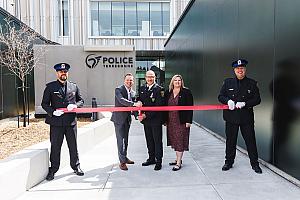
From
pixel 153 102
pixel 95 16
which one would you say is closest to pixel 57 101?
pixel 153 102

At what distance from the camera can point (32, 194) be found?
4414mm

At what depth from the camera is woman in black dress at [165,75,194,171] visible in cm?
554

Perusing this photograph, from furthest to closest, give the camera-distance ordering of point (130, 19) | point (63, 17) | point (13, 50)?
point (130, 19) < point (63, 17) < point (13, 50)

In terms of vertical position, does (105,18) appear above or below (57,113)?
above

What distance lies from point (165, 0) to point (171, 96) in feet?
83.4

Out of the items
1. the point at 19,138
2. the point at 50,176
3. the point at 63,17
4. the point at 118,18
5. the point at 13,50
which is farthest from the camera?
the point at 118,18

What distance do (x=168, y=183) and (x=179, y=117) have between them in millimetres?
1317

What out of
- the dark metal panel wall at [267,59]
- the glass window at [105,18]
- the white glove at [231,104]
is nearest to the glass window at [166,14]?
the glass window at [105,18]

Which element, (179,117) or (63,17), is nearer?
(179,117)

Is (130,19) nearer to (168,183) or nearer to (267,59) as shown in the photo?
(267,59)

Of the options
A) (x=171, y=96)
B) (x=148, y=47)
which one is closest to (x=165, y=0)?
(x=148, y=47)

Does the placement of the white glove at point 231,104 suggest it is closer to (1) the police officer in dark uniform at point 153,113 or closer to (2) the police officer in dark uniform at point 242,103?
(2) the police officer in dark uniform at point 242,103

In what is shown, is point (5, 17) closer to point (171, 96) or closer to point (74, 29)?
point (171, 96)

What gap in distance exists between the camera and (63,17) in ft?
93.7
